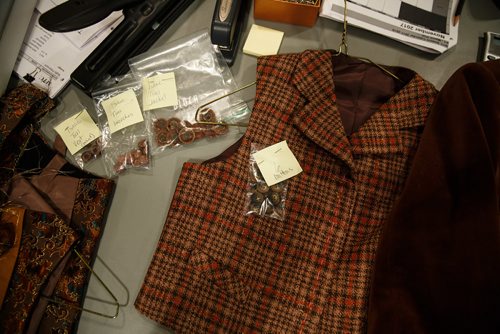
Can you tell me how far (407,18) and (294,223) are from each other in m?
0.77

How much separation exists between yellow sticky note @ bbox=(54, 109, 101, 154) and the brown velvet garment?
884mm

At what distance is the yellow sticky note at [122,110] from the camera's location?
104cm

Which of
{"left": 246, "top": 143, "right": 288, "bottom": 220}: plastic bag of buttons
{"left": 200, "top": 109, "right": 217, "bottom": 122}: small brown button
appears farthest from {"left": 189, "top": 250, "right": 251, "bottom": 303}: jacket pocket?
{"left": 200, "top": 109, "right": 217, "bottom": 122}: small brown button

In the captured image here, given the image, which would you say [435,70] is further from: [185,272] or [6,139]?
[6,139]

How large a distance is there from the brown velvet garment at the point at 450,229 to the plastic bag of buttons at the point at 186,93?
0.53m

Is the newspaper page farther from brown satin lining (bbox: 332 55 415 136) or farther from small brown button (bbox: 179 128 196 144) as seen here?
small brown button (bbox: 179 128 196 144)

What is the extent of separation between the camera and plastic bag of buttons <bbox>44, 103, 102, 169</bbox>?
1.05m

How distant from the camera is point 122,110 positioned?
1040 mm

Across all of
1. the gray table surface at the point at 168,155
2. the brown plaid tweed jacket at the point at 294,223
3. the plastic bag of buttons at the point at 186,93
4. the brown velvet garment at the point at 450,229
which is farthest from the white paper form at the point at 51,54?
the brown velvet garment at the point at 450,229

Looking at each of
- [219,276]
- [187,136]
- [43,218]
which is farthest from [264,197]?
[43,218]

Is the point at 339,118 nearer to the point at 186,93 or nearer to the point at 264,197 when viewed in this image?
the point at 264,197

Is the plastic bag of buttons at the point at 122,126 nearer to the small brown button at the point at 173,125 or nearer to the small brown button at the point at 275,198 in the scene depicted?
the small brown button at the point at 173,125

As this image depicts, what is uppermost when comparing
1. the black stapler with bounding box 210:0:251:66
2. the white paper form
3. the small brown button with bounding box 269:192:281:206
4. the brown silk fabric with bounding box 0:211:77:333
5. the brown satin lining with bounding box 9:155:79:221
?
the black stapler with bounding box 210:0:251:66

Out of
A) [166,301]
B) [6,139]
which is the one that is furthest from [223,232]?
[6,139]
